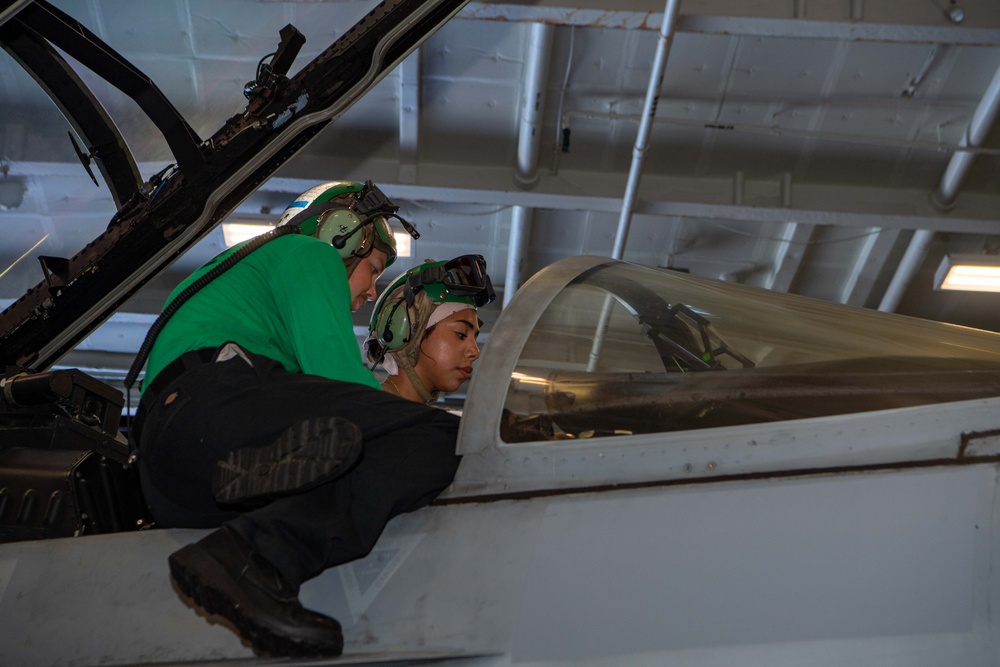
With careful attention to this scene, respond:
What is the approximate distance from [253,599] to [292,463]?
0.26 metres

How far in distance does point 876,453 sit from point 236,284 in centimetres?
157

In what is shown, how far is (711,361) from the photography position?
7.17 ft

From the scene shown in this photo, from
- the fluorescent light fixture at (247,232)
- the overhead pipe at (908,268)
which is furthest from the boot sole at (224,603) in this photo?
the overhead pipe at (908,268)

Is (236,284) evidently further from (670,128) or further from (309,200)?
(670,128)

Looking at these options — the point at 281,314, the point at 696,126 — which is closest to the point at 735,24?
the point at 696,126

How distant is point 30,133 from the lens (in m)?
3.39

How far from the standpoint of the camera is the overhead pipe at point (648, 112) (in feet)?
17.4

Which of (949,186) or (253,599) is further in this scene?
(949,186)

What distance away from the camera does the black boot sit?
5.46ft

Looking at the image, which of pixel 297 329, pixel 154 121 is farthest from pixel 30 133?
pixel 297 329

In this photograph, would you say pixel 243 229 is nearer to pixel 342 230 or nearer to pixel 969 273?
pixel 342 230

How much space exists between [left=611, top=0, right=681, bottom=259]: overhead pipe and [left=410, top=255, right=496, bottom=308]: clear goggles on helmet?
212cm

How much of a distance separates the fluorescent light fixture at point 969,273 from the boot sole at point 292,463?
7.18 meters

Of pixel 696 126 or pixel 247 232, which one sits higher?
pixel 696 126
